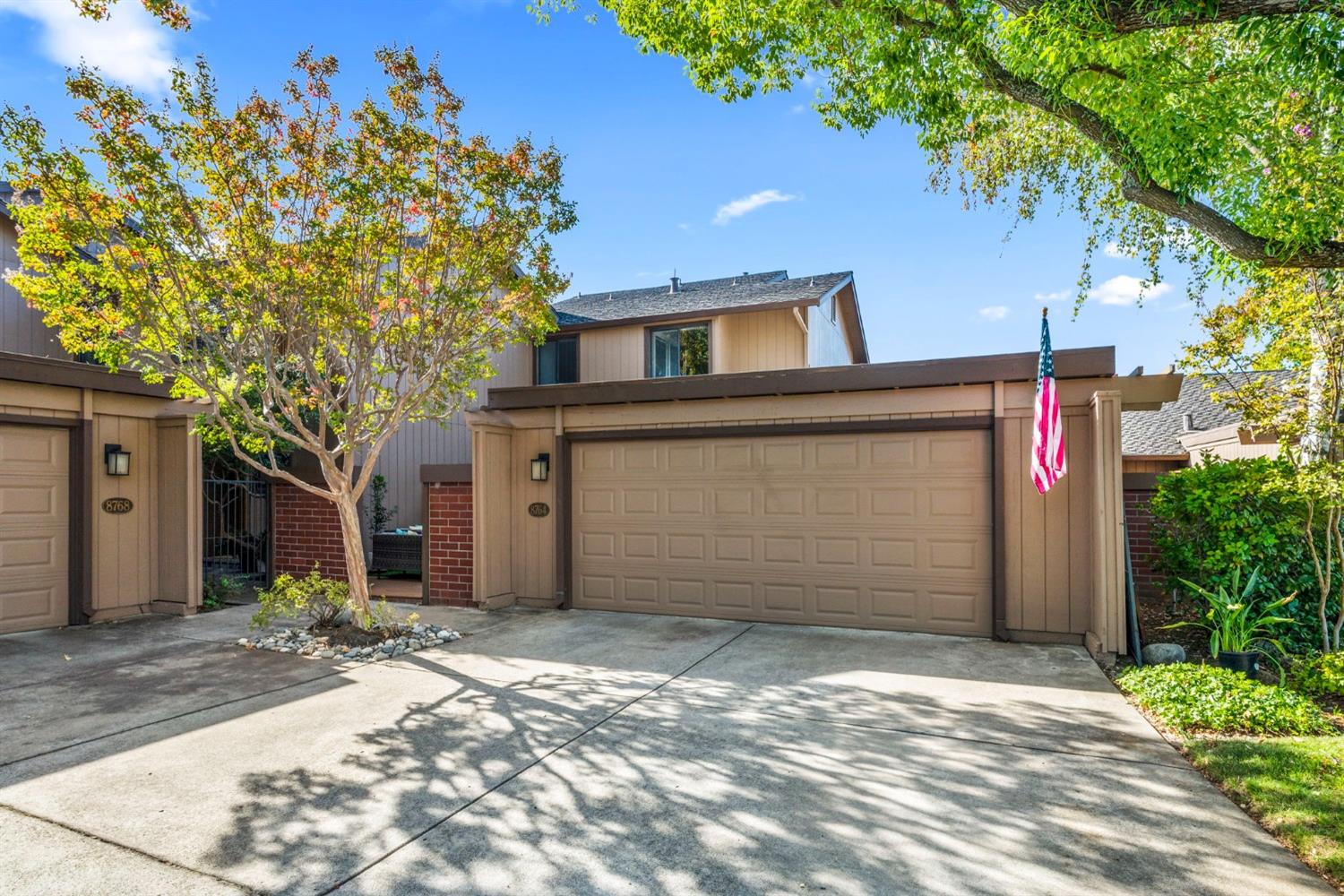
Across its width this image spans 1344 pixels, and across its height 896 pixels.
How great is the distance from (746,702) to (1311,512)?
5.11m

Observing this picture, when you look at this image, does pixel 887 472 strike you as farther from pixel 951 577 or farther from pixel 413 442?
pixel 413 442

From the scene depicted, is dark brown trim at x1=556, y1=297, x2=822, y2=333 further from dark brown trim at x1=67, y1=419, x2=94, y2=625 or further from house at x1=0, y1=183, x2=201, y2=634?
dark brown trim at x1=67, y1=419, x2=94, y2=625

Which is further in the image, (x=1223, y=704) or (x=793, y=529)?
(x=793, y=529)

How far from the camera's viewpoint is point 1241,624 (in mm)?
5922

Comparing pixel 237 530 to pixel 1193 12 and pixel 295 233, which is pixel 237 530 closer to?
pixel 295 233

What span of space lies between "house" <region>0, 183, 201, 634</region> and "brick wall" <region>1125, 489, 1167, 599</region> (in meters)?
10.8

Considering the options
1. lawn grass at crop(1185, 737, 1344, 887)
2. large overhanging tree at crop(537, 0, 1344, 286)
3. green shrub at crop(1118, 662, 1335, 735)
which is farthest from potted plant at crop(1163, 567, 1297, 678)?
large overhanging tree at crop(537, 0, 1344, 286)

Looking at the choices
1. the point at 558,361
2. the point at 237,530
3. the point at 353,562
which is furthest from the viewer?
the point at 558,361

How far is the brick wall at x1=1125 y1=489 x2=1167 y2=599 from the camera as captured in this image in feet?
26.0

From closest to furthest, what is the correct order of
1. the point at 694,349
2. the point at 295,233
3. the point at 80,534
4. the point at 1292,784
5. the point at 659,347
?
the point at 1292,784
the point at 295,233
the point at 80,534
the point at 694,349
the point at 659,347

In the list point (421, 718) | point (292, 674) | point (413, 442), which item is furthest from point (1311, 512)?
point (413, 442)

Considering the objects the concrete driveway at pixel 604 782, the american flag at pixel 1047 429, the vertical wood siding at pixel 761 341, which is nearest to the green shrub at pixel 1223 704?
the concrete driveway at pixel 604 782

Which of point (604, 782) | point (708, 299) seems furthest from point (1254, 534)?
point (708, 299)

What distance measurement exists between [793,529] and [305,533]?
6889mm
